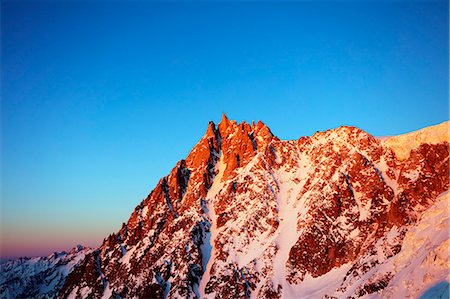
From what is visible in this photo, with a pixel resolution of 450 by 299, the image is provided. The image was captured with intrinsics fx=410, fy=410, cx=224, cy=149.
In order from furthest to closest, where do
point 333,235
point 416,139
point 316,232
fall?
point 416,139 < point 316,232 < point 333,235

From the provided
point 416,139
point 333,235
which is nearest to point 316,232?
point 333,235

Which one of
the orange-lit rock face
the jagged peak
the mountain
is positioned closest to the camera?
the mountain

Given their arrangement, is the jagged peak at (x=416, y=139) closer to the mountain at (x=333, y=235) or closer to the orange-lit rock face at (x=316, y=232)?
the mountain at (x=333, y=235)

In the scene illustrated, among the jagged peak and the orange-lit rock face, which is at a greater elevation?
the jagged peak

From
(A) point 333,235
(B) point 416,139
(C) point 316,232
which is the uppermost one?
(B) point 416,139

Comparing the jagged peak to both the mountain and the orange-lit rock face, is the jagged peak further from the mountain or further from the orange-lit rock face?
the orange-lit rock face

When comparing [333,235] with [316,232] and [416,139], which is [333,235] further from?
[416,139]

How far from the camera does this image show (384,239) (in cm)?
14612

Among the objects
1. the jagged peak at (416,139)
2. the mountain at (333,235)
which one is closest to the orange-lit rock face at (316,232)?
the mountain at (333,235)

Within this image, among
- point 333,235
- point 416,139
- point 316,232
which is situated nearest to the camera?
point 333,235

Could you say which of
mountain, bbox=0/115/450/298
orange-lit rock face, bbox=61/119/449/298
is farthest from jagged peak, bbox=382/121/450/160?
orange-lit rock face, bbox=61/119/449/298

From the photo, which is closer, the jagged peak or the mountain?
the mountain

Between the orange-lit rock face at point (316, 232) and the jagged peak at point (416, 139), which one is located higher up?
the jagged peak at point (416, 139)

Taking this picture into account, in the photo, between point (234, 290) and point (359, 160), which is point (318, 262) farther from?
point (359, 160)
